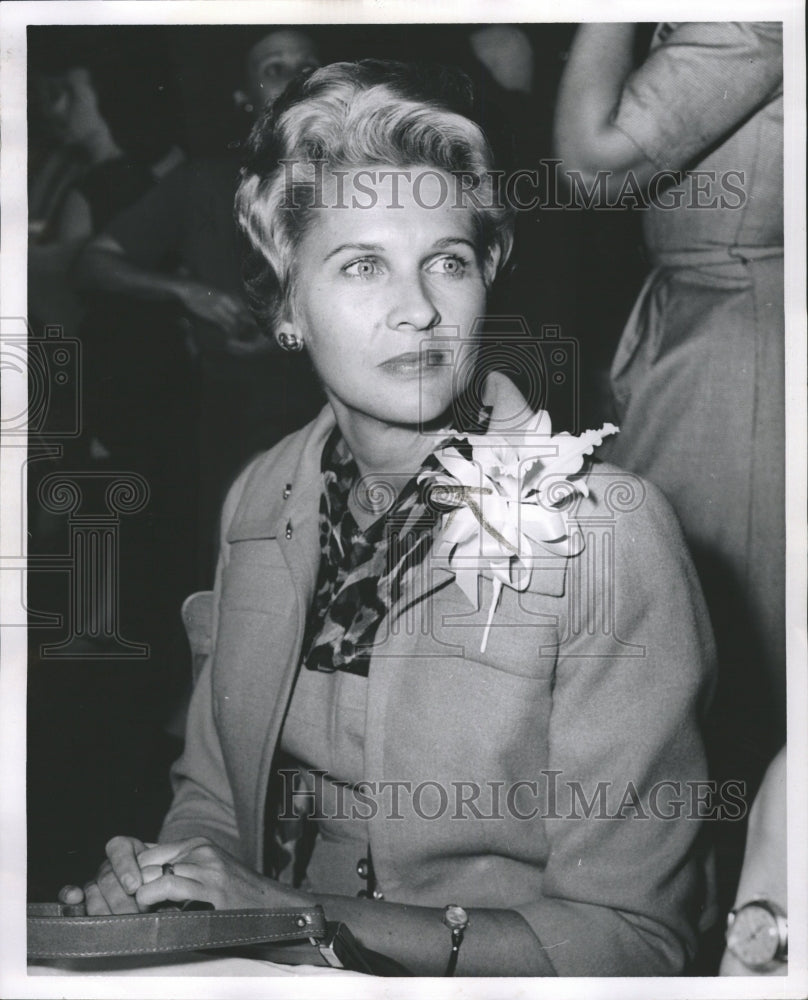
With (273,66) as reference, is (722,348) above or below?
below

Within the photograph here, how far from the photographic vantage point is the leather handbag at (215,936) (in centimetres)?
122

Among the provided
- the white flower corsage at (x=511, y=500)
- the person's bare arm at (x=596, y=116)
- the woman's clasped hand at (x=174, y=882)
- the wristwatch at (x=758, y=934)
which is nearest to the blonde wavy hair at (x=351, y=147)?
the person's bare arm at (x=596, y=116)

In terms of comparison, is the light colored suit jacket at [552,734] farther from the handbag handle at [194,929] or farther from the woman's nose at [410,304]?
the woman's nose at [410,304]

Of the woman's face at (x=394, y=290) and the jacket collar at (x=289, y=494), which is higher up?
the woman's face at (x=394, y=290)

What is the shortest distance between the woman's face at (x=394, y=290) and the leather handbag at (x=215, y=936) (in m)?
0.62

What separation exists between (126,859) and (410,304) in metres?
0.77

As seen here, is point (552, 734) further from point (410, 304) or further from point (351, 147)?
point (351, 147)

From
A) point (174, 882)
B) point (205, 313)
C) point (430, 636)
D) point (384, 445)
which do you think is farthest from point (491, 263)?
point (174, 882)

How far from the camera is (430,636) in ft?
4.12

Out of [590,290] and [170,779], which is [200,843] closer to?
[170,779]

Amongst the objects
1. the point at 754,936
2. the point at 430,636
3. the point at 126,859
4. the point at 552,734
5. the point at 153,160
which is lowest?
the point at 754,936

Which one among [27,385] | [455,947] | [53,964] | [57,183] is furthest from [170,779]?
[57,183]

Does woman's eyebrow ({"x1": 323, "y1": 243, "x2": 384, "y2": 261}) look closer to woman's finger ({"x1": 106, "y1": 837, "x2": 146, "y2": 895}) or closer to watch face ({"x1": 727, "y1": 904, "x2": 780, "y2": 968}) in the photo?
woman's finger ({"x1": 106, "y1": 837, "x2": 146, "y2": 895})

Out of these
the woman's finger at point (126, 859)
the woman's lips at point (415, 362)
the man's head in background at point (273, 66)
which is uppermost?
the man's head in background at point (273, 66)
